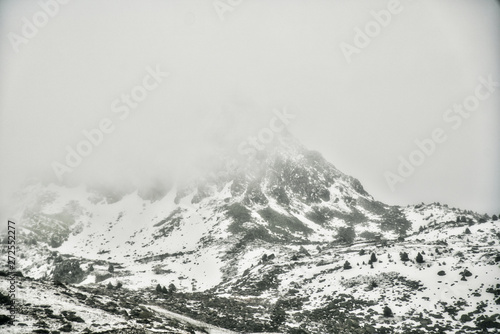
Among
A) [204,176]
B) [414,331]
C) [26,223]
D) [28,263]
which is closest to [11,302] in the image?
[414,331]

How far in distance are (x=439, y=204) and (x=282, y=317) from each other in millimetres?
152239

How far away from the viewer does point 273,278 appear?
185 ft

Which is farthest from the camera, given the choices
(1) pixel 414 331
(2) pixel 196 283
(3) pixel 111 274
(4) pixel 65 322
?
(3) pixel 111 274

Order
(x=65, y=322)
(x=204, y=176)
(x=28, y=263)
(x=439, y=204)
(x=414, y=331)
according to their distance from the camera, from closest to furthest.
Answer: (x=65, y=322)
(x=414, y=331)
(x=28, y=263)
(x=439, y=204)
(x=204, y=176)

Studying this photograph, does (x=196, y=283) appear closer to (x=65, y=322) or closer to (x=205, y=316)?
(x=205, y=316)

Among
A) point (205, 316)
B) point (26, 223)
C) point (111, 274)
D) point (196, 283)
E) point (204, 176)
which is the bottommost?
point (26, 223)

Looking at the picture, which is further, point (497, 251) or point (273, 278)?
point (273, 278)

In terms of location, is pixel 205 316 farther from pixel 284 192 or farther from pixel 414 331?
pixel 284 192

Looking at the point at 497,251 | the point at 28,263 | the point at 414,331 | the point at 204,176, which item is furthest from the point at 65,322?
the point at 204,176

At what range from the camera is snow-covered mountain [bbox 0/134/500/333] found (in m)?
31.5

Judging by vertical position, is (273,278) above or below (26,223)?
above

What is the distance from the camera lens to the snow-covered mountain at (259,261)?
1239 inches

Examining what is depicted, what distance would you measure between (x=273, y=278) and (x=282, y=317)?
19809mm

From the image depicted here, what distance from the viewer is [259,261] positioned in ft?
251
